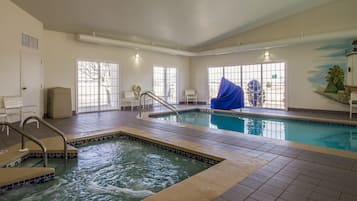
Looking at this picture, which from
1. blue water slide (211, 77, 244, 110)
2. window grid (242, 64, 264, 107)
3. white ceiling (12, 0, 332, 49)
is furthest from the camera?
window grid (242, 64, 264, 107)

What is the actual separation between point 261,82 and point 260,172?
323 inches

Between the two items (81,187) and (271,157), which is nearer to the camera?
(81,187)

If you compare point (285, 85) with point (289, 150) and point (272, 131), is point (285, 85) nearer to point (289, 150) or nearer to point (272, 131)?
point (272, 131)

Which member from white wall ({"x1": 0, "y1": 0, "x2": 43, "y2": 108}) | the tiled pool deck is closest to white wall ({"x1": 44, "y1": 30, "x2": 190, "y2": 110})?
white wall ({"x1": 0, "y1": 0, "x2": 43, "y2": 108})

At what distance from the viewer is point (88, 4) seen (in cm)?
621

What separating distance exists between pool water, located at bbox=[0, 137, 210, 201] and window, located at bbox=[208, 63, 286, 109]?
7331mm

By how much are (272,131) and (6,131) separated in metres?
6.55

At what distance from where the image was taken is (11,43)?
18.7 feet

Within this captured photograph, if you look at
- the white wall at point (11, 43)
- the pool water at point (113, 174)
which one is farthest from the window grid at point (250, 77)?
the white wall at point (11, 43)

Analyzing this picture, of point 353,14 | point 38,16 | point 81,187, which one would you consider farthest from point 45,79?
point 353,14

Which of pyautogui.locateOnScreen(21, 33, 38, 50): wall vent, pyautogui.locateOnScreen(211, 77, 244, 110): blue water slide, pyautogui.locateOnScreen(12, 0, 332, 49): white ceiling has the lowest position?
pyautogui.locateOnScreen(211, 77, 244, 110): blue water slide

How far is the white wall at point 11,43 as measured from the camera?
17.8 ft

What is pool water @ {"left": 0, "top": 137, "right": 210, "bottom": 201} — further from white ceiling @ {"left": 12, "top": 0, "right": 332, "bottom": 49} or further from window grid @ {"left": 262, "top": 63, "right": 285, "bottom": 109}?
window grid @ {"left": 262, "top": 63, "right": 285, "bottom": 109}

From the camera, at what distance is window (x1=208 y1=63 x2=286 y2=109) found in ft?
32.3
